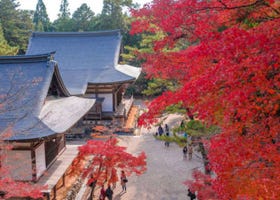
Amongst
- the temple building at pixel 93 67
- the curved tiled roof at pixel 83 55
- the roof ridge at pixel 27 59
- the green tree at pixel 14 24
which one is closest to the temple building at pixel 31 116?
the roof ridge at pixel 27 59

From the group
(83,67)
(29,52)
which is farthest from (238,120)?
(29,52)

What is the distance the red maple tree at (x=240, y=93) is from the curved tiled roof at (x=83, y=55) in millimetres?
13543

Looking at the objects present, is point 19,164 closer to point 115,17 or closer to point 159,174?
point 159,174

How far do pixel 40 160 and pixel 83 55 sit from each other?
15.6 m

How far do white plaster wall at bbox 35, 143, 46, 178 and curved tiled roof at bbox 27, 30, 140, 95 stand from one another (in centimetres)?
881

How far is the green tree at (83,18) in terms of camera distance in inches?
1929

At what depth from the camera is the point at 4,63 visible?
12.0 m

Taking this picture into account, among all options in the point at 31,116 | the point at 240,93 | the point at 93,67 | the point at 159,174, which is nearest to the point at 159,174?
the point at 159,174

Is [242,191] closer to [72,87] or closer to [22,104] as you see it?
[22,104]

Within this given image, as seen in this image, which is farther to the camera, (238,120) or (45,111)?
(45,111)

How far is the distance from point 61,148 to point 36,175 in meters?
3.39

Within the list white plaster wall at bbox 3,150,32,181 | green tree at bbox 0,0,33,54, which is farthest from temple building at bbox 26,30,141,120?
green tree at bbox 0,0,33,54

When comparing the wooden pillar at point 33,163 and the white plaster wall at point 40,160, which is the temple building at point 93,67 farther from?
the wooden pillar at point 33,163

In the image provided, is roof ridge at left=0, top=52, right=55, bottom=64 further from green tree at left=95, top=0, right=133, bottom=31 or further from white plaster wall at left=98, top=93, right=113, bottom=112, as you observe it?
green tree at left=95, top=0, right=133, bottom=31
